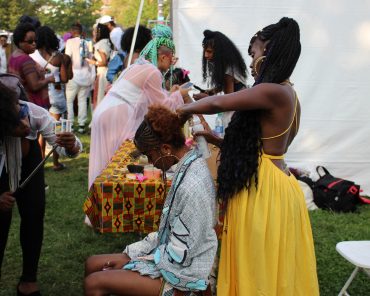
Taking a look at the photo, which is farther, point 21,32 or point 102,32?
point 102,32

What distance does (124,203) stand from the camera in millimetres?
3027

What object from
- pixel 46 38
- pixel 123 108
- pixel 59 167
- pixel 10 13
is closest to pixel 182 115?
pixel 123 108

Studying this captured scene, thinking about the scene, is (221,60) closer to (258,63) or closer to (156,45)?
(156,45)

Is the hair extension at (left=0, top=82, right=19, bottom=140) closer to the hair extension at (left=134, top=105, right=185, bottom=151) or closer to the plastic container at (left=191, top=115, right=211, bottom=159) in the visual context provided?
the hair extension at (left=134, top=105, right=185, bottom=151)

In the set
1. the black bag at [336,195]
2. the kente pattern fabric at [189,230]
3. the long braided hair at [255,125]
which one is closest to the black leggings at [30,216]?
the kente pattern fabric at [189,230]

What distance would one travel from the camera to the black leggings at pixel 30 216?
2807 mm

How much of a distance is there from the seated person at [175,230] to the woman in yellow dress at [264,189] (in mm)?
136

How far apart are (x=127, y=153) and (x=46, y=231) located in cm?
134

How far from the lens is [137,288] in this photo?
7.20 ft

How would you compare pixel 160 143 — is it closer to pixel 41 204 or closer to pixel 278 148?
pixel 278 148

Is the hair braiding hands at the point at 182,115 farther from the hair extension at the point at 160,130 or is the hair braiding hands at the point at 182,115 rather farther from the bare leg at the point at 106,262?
the bare leg at the point at 106,262

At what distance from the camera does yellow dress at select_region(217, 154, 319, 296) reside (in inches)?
86.0

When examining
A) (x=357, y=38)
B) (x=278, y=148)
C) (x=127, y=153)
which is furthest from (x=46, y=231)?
(x=357, y=38)

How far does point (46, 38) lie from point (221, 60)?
2864mm
